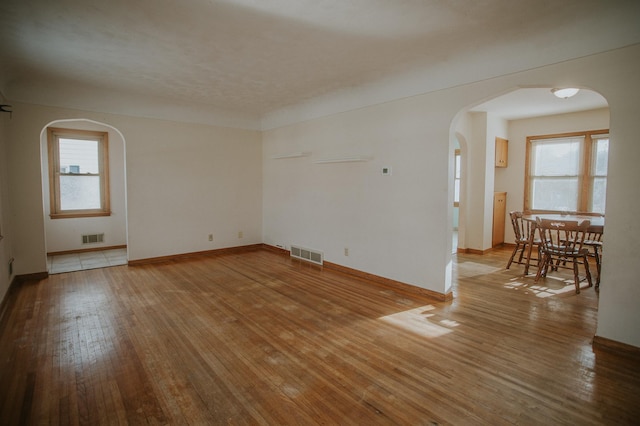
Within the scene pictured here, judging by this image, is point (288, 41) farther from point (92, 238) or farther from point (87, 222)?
point (92, 238)

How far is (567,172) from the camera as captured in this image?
247 inches

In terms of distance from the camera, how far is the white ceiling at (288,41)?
2496 mm

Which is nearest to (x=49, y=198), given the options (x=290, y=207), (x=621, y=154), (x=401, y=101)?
(x=290, y=207)

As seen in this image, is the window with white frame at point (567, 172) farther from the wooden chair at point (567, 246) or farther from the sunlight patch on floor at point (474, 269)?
the sunlight patch on floor at point (474, 269)

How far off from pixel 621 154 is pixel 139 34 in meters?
4.25

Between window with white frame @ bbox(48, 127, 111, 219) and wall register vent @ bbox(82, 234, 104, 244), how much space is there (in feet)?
1.38

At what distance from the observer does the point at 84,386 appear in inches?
87.8

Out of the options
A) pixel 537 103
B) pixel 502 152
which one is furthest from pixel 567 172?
pixel 537 103

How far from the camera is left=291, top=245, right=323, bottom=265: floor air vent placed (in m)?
5.47

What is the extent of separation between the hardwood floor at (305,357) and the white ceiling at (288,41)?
2.22 metres

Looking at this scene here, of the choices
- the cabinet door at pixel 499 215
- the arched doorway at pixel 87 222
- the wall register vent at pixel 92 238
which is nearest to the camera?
the arched doorway at pixel 87 222

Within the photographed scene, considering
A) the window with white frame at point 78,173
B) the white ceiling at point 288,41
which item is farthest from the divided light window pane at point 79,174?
the white ceiling at point 288,41

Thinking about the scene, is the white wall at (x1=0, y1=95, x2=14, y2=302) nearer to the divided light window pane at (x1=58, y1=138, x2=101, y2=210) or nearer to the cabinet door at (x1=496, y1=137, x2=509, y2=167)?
the divided light window pane at (x1=58, y1=138, x2=101, y2=210)

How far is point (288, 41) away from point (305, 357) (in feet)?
9.35
